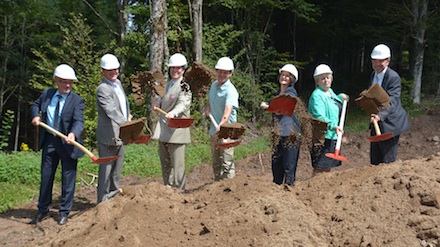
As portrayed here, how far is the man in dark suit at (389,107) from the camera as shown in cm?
456

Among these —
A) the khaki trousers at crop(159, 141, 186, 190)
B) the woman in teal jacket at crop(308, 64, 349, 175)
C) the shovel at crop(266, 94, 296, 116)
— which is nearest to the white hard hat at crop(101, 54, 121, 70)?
the khaki trousers at crop(159, 141, 186, 190)

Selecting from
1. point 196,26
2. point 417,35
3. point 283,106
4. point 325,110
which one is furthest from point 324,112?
point 417,35

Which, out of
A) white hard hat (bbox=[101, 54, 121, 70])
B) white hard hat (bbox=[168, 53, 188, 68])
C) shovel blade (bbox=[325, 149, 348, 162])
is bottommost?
shovel blade (bbox=[325, 149, 348, 162])

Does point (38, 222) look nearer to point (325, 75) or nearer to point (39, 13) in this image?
point (325, 75)

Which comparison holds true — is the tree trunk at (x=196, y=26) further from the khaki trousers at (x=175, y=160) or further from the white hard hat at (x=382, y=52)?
the white hard hat at (x=382, y=52)

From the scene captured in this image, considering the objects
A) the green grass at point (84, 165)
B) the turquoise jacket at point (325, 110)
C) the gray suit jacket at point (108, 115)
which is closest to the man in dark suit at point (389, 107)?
the turquoise jacket at point (325, 110)

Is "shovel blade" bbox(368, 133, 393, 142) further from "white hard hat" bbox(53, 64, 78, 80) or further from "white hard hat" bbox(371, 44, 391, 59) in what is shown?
"white hard hat" bbox(53, 64, 78, 80)

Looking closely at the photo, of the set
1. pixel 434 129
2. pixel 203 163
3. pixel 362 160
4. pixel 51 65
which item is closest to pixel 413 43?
pixel 434 129

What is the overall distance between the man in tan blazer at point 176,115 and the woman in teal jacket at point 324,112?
146cm

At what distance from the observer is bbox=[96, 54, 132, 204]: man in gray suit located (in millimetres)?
4762

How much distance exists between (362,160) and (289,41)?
12532 millimetres

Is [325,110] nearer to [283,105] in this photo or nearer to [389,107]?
[283,105]

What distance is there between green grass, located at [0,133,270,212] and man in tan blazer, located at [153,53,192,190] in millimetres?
2256

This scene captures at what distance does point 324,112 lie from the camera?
4734 millimetres
